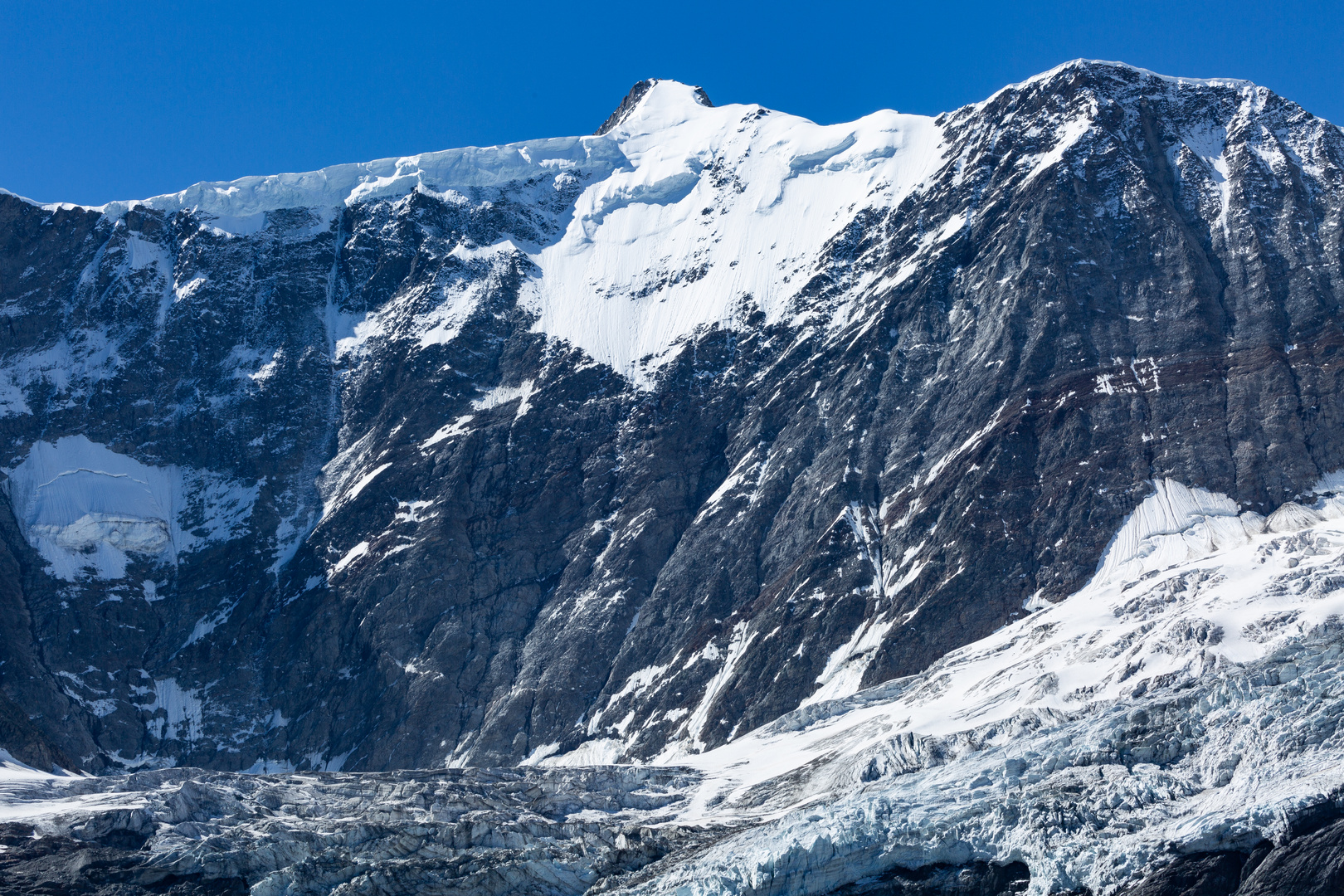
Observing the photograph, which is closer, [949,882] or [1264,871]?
[1264,871]

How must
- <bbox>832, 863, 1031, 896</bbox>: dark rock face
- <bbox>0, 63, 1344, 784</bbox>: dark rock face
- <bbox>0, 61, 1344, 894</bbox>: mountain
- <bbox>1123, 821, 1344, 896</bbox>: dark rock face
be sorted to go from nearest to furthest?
<bbox>1123, 821, 1344, 896</bbox>: dark rock face
<bbox>832, 863, 1031, 896</bbox>: dark rock face
<bbox>0, 61, 1344, 894</bbox>: mountain
<bbox>0, 63, 1344, 784</bbox>: dark rock face

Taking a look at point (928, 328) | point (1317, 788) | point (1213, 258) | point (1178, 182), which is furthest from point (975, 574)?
point (1317, 788)

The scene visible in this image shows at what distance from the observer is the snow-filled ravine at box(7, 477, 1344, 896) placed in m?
74.8

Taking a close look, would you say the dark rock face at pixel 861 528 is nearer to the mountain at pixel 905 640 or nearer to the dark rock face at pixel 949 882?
the mountain at pixel 905 640

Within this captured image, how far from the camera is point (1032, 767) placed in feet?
277

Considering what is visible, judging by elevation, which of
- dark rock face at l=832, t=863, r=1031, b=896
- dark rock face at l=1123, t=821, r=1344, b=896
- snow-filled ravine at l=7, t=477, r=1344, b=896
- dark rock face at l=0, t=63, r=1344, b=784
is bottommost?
dark rock face at l=1123, t=821, r=1344, b=896

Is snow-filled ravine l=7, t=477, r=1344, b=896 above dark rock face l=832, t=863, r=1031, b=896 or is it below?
above

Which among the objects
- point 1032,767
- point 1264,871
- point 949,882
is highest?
point 1032,767

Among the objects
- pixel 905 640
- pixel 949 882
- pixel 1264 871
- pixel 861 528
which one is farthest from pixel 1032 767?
pixel 861 528

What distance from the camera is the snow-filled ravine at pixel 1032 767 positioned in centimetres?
7475

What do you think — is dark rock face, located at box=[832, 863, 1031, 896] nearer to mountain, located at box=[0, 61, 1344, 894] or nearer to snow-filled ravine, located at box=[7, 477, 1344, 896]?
mountain, located at box=[0, 61, 1344, 894]

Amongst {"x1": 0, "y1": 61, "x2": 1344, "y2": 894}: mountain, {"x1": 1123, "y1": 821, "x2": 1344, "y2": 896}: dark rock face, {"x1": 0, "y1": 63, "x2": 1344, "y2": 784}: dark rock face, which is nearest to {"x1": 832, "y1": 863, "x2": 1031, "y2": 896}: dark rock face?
{"x1": 0, "y1": 61, "x2": 1344, "y2": 894}: mountain

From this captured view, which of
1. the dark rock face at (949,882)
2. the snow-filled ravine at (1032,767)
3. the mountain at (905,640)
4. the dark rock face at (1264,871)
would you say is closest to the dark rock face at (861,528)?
the mountain at (905,640)

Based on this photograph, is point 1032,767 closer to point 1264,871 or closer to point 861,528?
point 1264,871
